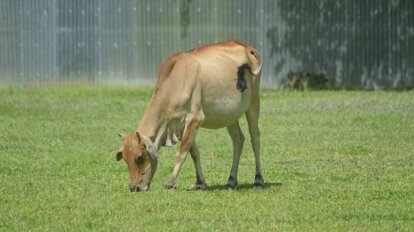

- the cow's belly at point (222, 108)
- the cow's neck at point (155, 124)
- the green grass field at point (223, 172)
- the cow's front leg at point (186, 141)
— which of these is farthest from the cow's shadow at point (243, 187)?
the cow's neck at point (155, 124)

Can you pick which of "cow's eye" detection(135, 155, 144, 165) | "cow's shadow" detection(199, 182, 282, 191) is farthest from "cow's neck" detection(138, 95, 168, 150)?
"cow's shadow" detection(199, 182, 282, 191)

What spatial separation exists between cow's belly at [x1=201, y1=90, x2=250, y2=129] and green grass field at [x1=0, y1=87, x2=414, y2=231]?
2.66ft

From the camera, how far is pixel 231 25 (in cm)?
3197

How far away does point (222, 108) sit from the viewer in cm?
1431

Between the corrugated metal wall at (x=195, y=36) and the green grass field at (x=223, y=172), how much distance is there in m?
4.14

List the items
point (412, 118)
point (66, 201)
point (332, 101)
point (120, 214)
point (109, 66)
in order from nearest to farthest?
point (120, 214), point (66, 201), point (412, 118), point (332, 101), point (109, 66)

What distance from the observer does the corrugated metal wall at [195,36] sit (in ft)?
104

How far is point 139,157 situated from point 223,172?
9.72 feet

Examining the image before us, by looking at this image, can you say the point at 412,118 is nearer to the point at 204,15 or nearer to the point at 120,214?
the point at 204,15

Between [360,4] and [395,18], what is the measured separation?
1010mm

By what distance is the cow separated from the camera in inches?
526

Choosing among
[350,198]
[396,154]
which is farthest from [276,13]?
[350,198]

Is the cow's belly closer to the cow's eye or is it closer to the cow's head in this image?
the cow's head

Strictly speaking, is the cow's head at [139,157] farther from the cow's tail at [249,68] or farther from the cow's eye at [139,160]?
the cow's tail at [249,68]
